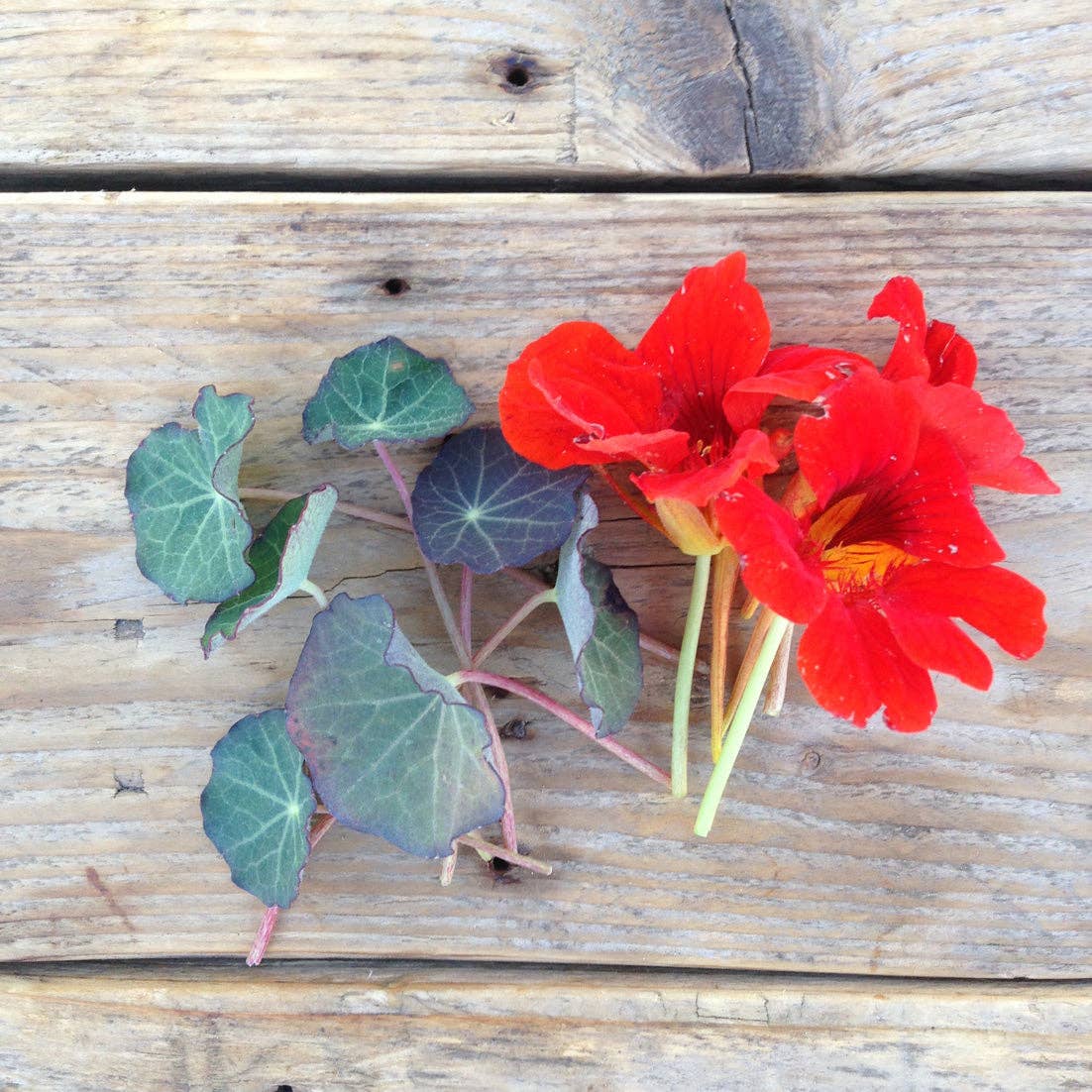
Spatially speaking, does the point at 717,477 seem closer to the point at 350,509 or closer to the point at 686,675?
the point at 686,675

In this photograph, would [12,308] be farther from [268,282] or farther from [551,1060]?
[551,1060]

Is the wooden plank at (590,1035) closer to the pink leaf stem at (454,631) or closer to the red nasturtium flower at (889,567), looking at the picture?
the pink leaf stem at (454,631)

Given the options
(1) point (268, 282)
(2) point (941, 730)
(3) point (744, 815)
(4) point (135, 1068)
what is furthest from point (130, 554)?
(2) point (941, 730)

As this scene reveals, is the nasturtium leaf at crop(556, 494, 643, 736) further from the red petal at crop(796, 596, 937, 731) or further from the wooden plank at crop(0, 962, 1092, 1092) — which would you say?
the wooden plank at crop(0, 962, 1092, 1092)

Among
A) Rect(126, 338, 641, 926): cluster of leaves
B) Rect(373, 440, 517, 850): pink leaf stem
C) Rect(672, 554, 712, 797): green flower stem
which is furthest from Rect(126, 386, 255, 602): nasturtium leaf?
Rect(672, 554, 712, 797): green flower stem

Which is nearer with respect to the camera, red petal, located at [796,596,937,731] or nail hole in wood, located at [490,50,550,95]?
red petal, located at [796,596,937,731]

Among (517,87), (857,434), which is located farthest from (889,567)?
(517,87)

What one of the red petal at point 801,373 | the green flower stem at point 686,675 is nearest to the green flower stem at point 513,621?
the green flower stem at point 686,675
